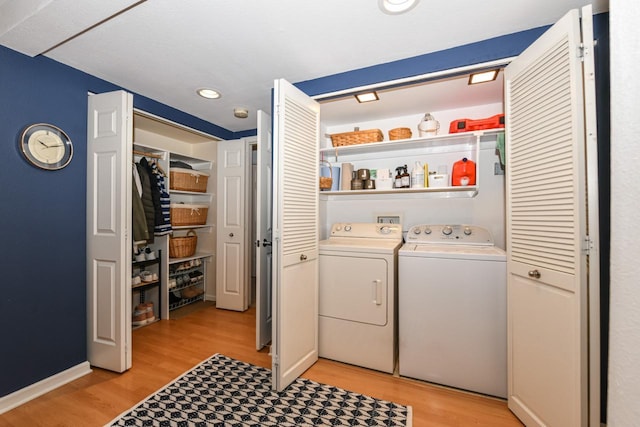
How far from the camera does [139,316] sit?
9.82ft

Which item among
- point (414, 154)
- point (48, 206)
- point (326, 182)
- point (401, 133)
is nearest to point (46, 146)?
point (48, 206)

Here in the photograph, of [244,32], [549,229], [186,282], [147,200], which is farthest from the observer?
[186,282]

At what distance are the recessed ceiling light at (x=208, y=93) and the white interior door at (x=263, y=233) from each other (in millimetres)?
488

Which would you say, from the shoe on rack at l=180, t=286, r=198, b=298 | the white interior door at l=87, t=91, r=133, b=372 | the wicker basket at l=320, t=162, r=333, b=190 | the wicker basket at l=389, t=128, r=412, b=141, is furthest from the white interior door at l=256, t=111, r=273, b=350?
the shoe on rack at l=180, t=286, r=198, b=298

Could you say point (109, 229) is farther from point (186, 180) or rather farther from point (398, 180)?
point (398, 180)

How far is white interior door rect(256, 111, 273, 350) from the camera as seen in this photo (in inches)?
97.3

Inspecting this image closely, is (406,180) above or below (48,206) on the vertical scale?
above

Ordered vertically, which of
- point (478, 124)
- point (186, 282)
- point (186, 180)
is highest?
point (478, 124)

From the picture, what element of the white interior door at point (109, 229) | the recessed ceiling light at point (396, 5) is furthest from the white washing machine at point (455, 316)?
the white interior door at point (109, 229)

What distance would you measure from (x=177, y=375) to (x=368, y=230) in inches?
74.4

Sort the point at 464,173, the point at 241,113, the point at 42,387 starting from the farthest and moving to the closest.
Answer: the point at 241,113 → the point at 464,173 → the point at 42,387

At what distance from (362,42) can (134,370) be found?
9.32 feet

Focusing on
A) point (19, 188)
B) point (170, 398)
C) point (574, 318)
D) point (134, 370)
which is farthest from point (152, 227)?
point (574, 318)

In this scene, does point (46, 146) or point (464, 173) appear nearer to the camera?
point (46, 146)
